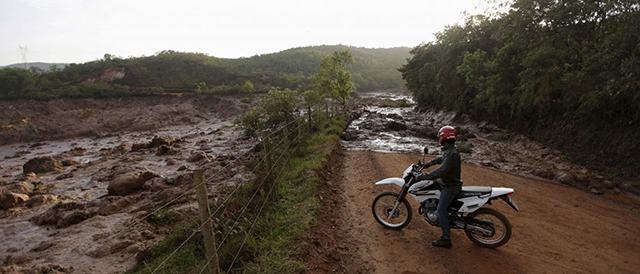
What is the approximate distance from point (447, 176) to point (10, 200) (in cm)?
1448

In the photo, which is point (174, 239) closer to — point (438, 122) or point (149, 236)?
point (149, 236)

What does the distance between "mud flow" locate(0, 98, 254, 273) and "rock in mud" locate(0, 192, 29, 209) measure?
3cm

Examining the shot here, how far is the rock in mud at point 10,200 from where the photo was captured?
1070 cm

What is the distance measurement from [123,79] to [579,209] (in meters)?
56.9

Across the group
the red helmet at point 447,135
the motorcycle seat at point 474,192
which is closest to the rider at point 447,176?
the red helmet at point 447,135

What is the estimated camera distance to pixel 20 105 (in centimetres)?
3269

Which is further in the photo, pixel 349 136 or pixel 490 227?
pixel 349 136

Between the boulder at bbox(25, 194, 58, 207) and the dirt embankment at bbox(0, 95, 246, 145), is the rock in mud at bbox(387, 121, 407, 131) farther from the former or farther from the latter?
the dirt embankment at bbox(0, 95, 246, 145)

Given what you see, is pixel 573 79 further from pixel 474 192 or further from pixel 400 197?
pixel 400 197

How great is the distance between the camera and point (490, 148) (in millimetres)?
14469

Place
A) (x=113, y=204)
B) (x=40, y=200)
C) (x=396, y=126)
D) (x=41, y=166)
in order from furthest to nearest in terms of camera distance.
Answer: (x=396, y=126), (x=41, y=166), (x=40, y=200), (x=113, y=204)

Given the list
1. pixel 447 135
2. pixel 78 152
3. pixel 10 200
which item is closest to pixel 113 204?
pixel 10 200

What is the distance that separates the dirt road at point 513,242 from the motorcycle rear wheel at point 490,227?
14 cm

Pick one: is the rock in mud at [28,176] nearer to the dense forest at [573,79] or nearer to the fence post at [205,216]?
the fence post at [205,216]
